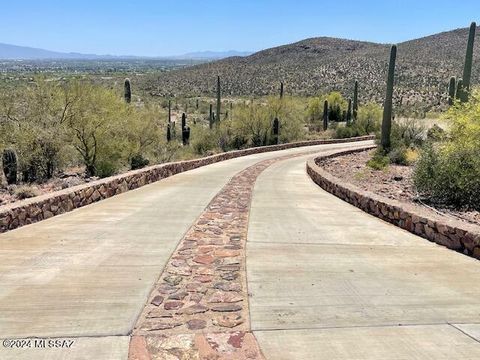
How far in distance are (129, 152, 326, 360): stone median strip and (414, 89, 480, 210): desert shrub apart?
7868 mm

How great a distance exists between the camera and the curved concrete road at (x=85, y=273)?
4793 millimetres

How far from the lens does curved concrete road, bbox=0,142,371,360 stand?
4.79 m

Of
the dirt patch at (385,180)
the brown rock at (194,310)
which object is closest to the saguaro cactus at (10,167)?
the dirt patch at (385,180)

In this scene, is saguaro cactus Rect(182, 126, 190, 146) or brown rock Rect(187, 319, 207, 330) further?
saguaro cactus Rect(182, 126, 190, 146)

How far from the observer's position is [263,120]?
46.2m

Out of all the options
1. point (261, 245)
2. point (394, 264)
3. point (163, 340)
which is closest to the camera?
point (163, 340)

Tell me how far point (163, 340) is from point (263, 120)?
138 ft

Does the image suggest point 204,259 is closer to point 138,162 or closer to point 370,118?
point 138,162

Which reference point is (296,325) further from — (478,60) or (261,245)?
(478,60)

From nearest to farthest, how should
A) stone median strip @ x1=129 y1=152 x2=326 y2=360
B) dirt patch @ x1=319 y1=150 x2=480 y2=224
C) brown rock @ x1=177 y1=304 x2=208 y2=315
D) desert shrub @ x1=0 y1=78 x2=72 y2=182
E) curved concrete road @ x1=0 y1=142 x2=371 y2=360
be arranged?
stone median strip @ x1=129 y1=152 x2=326 y2=360
curved concrete road @ x1=0 y1=142 x2=371 y2=360
brown rock @ x1=177 y1=304 x2=208 y2=315
dirt patch @ x1=319 y1=150 x2=480 y2=224
desert shrub @ x1=0 y1=78 x2=72 y2=182

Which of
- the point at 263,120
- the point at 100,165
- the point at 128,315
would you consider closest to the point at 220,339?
the point at 128,315

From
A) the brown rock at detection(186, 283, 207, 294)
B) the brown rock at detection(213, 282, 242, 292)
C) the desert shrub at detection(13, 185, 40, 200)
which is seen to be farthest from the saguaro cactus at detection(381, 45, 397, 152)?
the brown rock at detection(186, 283, 207, 294)

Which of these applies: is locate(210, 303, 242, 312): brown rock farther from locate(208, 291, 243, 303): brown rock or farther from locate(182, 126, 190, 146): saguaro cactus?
locate(182, 126, 190, 146): saguaro cactus

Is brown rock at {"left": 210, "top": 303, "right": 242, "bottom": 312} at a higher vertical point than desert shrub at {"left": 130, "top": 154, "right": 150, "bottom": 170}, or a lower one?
higher
